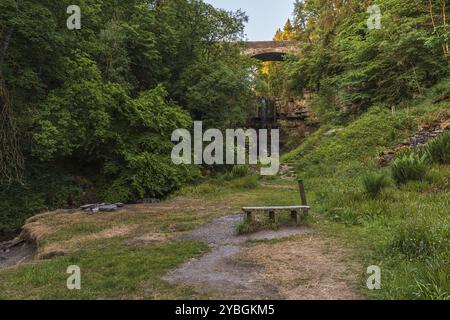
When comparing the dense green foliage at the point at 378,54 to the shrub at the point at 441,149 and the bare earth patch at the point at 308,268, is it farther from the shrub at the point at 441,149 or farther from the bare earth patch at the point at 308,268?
the bare earth patch at the point at 308,268

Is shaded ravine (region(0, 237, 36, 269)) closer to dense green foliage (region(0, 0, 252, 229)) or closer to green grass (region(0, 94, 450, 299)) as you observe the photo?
green grass (region(0, 94, 450, 299))

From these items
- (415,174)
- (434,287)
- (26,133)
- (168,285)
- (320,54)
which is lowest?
(168,285)

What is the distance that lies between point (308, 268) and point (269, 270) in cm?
59

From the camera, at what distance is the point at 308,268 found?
564 cm

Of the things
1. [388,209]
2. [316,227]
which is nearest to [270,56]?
[388,209]

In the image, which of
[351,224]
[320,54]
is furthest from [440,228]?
[320,54]

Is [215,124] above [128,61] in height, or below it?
below

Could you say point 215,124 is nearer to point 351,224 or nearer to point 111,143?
point 111,143

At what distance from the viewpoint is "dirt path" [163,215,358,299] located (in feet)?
15.7

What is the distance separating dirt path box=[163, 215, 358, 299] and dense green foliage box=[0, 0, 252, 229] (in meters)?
7.50

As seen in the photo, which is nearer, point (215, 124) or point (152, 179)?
point (152, 179)

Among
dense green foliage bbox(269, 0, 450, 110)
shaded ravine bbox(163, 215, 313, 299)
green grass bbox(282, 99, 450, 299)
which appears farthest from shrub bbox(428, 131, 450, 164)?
shaded ravine bbox(163, 215, 313, 299)

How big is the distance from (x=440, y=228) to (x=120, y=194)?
10777mm
